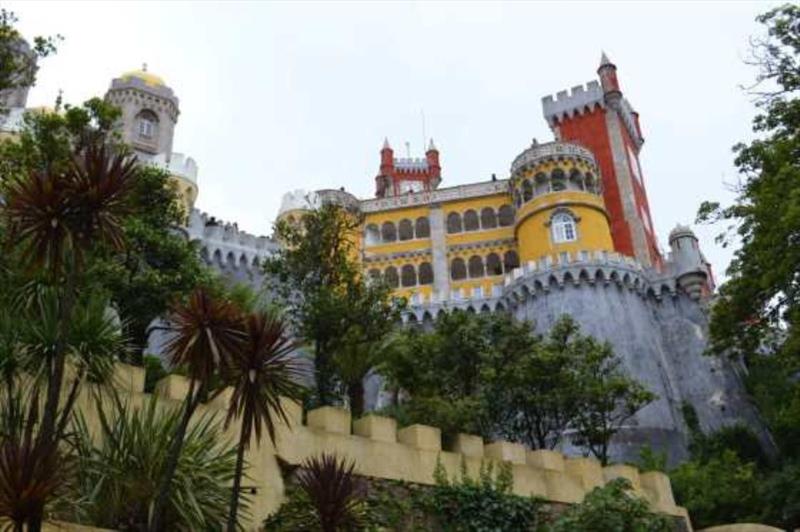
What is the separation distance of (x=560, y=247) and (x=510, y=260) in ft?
25.0

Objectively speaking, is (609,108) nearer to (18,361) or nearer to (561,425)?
(561,425)

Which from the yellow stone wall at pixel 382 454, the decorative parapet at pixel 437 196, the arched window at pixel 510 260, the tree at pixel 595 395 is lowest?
the yellow stone wall at pixel 382 454

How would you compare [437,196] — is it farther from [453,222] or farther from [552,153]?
[552,153]

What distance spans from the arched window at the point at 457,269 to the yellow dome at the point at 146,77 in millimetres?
25588

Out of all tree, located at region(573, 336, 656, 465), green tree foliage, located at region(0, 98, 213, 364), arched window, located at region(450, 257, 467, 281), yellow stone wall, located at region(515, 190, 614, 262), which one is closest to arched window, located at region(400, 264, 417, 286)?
arched window, located at region(450, 257, 467, 281)

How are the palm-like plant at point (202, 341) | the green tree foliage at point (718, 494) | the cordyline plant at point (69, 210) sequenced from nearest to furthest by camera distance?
the cordyline plant at point (69, 210) → the palm-like plant at point (202, 341) → the green tree foliage at point (718, 494)

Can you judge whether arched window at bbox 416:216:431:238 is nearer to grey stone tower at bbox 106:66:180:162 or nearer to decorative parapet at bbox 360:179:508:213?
decorative parapet at bbox 360:179:508:213

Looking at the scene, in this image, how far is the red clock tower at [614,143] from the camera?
55750mm

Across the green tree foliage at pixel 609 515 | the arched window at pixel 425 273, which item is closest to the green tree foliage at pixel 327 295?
the green tree foliage at pixel 609 515

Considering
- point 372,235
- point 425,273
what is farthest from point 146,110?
point 425,273

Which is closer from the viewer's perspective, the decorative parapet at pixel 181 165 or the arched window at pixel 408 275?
the decorative parapet at pixel 181 165

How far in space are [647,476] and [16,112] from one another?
127 feet

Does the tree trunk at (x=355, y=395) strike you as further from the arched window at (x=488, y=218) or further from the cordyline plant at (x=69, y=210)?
the arched window at (x=488, y=218)

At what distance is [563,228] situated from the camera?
50.6m
